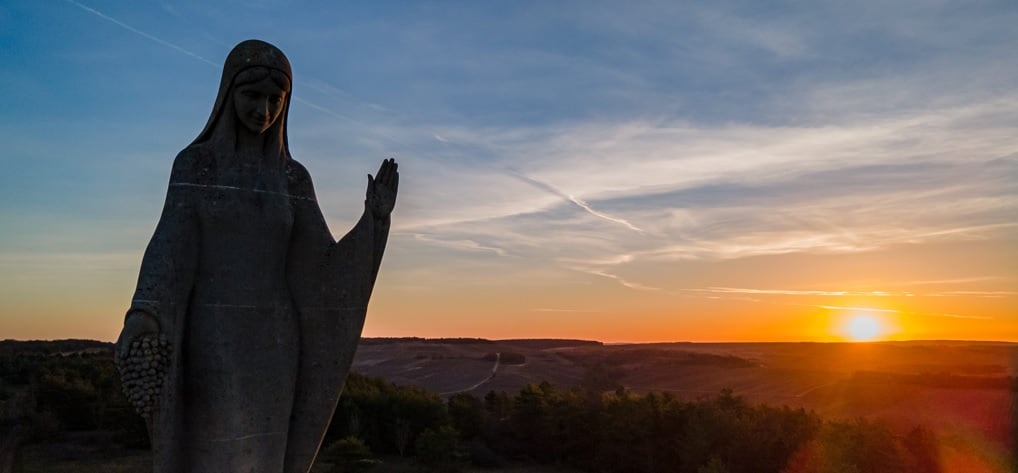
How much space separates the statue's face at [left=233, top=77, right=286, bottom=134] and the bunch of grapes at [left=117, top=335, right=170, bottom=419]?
1.71 m

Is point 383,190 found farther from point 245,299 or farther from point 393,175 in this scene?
point 245,299

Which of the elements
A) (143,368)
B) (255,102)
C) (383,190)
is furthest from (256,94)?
(143,368)

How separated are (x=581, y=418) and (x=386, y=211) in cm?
2928

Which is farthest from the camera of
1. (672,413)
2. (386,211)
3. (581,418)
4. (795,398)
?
(795,398)

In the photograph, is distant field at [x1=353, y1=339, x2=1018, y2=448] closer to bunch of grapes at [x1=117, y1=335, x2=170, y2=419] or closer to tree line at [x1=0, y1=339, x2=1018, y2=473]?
tree line at [x1=0, y1=339, x2=1018, y2=473]

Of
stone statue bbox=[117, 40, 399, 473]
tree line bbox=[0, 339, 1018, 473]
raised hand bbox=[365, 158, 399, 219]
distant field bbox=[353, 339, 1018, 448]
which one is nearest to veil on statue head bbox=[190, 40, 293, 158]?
stone statue bbox=[117, 40, 399, 473]

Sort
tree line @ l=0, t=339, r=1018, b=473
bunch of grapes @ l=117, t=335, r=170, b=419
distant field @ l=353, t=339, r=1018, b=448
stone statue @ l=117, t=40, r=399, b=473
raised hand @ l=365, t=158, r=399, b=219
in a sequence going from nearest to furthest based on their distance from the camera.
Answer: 1. bunch of grapes @ l=117, t=335, r=170, b=419
2. stone statue @ l=117, t=40, r=399, b=473
3. raised hand @ l=365, t=158, r=399, b=219
4. tree line @ l=0, t=339, r=1018, b=473
5. distant field @ l=353, t=339, r=1018, b=448

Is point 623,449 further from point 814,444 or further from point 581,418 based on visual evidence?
point 814,444

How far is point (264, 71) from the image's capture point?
577cm

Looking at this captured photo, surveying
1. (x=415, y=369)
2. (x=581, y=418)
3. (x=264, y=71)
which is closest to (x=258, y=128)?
(x=264, y=71)

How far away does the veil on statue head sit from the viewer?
579 cm

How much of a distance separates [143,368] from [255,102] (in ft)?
6.77

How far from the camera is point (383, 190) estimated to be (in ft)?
20.6

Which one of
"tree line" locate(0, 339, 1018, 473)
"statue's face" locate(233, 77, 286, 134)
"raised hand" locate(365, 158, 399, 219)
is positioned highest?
"statue's face" locate(233, 77, 286, 134)
